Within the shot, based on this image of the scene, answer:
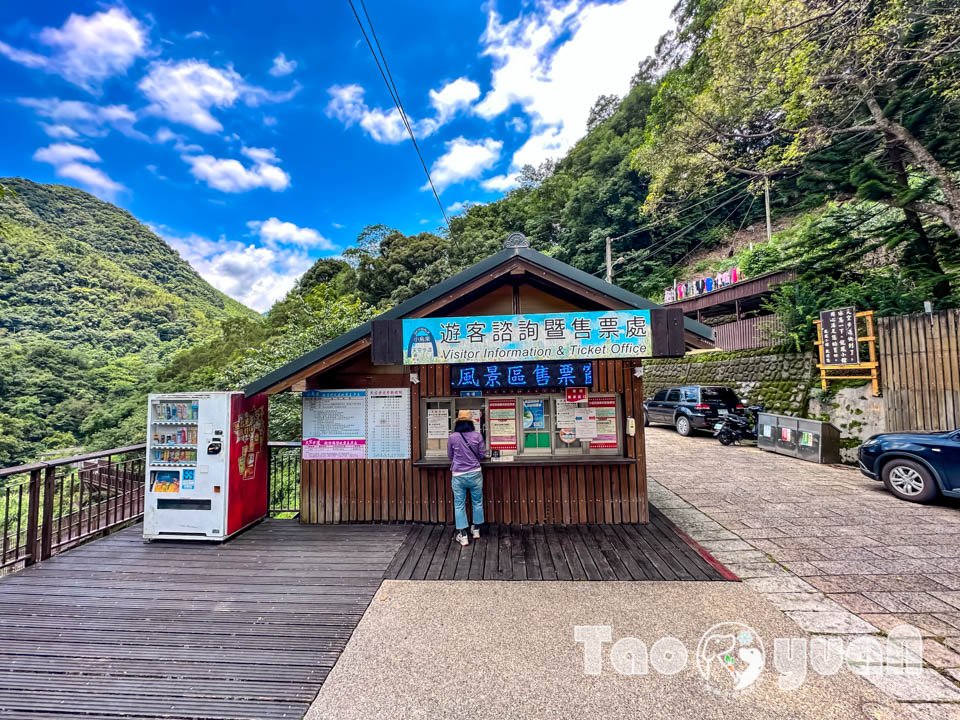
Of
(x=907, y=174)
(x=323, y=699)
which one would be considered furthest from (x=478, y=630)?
(x=907, y=174)

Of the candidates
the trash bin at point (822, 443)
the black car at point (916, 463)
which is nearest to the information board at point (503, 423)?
the black car at point (916, 463)

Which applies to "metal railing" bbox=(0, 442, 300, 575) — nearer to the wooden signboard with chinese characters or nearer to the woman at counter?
the woman at counter

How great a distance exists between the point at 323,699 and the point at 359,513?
3.06 m

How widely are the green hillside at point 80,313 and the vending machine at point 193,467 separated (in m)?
23.5

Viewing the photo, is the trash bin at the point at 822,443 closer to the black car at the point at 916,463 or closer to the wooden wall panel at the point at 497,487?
the black car at the point at 916,463

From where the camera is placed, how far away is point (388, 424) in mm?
5344

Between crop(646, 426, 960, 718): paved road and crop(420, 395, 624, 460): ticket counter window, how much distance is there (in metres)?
1.75

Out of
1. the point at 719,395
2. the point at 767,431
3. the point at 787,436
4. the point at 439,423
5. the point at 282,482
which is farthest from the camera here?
the point at 719,395

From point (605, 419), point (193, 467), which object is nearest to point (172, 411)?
point (193, 467)

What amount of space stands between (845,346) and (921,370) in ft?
4.50

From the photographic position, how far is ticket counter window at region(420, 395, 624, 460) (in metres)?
5.23

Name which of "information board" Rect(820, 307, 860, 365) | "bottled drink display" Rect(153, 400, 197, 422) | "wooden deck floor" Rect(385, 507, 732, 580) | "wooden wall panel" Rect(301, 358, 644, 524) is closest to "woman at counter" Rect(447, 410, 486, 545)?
"wooden deck floor" Rect(385, 507, 732, 580)

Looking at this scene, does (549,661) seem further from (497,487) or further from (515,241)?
(515,241)

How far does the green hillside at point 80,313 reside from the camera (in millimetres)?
27016
